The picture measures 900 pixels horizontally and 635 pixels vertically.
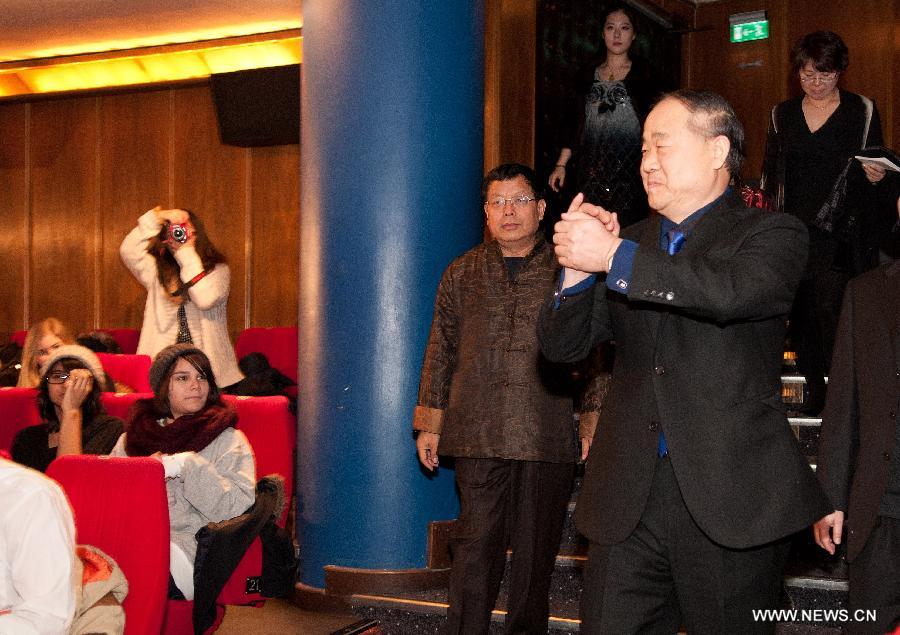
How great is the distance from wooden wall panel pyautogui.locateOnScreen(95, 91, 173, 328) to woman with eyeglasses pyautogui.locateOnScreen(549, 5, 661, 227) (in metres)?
4.60

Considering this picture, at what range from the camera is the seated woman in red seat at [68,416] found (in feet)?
13.5

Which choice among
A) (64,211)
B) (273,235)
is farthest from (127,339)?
(64,211)

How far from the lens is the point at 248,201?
8750mm

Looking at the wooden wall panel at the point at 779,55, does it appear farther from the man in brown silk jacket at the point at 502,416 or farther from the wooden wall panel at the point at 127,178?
the man in brown silk jacket at the point at 502,416

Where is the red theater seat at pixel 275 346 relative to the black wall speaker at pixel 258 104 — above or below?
below

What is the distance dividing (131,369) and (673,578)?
12.8 feet

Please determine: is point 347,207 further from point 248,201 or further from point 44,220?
point 44,220

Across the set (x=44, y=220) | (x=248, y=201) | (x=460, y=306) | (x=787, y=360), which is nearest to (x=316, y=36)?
(x=460, y=306)

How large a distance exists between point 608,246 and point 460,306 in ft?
6.12

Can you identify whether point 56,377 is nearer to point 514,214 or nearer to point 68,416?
point 68,416

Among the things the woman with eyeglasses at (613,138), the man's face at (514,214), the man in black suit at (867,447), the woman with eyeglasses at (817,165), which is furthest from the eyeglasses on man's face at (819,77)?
the man in black suit at (867,447)

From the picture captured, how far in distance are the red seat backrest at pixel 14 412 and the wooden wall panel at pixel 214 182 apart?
370 centimetres

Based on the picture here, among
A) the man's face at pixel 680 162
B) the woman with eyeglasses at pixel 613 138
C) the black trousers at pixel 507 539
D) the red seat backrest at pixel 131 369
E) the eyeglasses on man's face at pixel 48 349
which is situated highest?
the woman with eyeglasses at pixel 613 138

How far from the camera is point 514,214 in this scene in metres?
3.72
